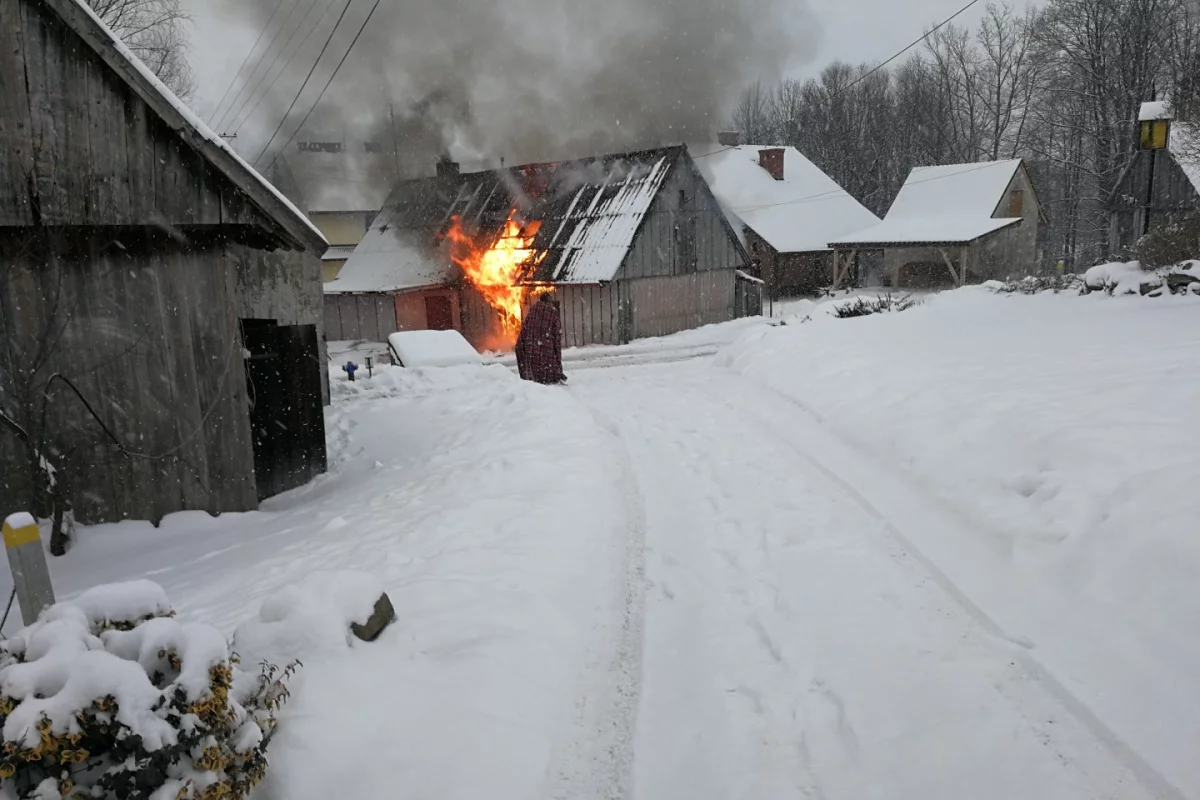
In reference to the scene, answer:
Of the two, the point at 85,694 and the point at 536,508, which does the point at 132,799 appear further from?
the point at 536,508

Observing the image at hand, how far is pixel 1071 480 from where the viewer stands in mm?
5438

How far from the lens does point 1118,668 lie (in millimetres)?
3840

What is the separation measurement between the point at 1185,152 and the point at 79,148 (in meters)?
29.0

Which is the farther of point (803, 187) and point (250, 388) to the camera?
point (803, 187)

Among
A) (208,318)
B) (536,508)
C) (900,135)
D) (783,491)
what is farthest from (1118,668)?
(900,135)

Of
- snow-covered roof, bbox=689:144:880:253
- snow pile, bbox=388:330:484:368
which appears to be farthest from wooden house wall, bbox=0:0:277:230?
snow-covered roof, bbox=689:144:880:253

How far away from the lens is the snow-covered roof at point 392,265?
92.2 feet

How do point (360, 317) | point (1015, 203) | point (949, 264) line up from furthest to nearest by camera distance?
1. point (1015, 203)
2. point (949, 264)
3. point (360, 317)

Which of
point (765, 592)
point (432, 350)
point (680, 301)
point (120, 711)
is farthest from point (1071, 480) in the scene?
point (680, 301)

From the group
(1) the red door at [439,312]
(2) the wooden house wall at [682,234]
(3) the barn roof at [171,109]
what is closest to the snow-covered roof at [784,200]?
(2) the wooden house wall at [682,234]

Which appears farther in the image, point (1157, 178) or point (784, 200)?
point (784, 200)

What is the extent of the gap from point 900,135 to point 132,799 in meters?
60.4

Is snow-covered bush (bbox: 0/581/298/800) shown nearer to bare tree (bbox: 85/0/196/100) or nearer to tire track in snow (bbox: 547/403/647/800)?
tire track in snow (bbox: 547/403/647/800)

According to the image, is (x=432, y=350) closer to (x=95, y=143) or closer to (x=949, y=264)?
(x=95, y=143)
